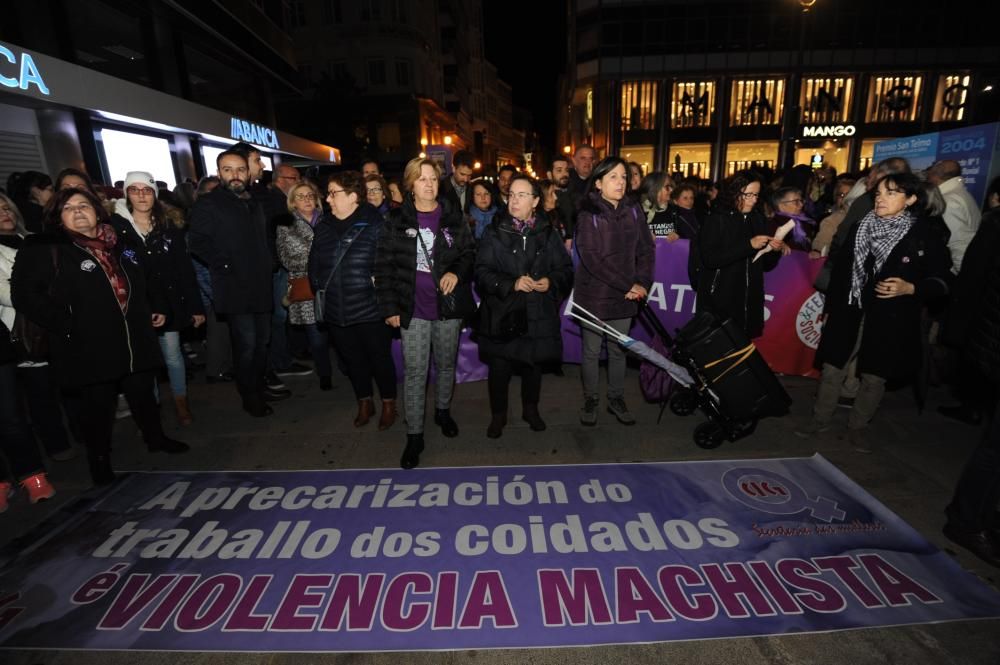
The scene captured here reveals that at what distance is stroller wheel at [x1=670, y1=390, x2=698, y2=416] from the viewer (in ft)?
15.5

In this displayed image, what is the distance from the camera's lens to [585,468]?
3818 millimetres

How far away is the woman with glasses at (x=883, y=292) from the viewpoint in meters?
3.59

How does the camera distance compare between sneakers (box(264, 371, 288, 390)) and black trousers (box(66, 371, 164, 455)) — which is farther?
sneakers (box(264, 371, 288, 390))

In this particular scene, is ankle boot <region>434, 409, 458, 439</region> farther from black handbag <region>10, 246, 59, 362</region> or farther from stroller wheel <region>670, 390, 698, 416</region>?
black handbag <region>10, 246, 59, 362</region>

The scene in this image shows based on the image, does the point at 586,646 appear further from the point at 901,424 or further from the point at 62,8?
the point at 62,8

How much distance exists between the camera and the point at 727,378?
3.93m

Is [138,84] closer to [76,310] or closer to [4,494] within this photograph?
[76,310]

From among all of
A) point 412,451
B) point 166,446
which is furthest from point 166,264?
point 412,451

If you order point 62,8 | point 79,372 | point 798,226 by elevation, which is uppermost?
point 62,8

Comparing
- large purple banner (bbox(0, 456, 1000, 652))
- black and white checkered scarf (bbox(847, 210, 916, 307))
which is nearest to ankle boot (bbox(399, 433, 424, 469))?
large purple banner (bbox(0, 456, 1000, 652))

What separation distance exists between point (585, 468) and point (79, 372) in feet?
12.3

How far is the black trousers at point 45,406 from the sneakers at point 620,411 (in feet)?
15.6

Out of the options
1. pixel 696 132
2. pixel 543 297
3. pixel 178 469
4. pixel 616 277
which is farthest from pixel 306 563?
pixel 696 132

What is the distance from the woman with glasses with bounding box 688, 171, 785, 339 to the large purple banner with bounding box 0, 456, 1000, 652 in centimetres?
145
